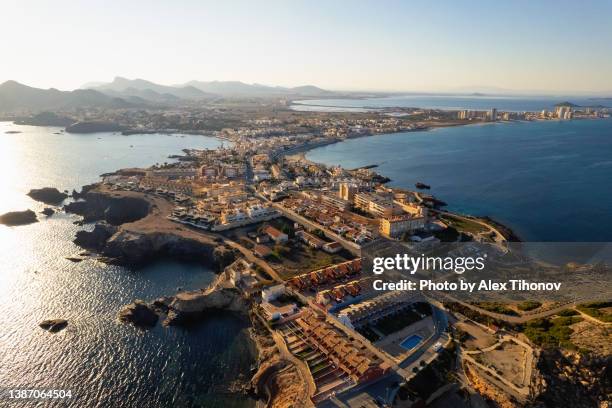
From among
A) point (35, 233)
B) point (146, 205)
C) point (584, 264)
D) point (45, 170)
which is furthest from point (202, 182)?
point (584, 264)

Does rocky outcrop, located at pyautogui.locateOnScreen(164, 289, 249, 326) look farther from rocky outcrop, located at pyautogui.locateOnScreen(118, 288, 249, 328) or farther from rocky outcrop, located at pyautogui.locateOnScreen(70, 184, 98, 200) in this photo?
rocky outcrop, located at pyautogui.locateOnScreen(70, 184, 98, 200)

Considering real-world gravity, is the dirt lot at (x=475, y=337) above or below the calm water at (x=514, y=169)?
below

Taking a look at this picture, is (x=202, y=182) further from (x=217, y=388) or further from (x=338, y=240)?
(x=217, y=388)

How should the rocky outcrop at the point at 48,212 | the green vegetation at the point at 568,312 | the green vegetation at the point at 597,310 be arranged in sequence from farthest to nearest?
the rocky outcrop at the point at 48,212 < the green vegetation at the point at 568,312 < the green vegetation at the point at 597,310

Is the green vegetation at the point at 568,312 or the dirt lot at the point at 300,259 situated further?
the dirt lot at the point at 300,259

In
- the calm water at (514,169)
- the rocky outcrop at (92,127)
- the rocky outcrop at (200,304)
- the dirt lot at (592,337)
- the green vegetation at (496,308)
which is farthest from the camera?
the rocky outcrop at (92,127)

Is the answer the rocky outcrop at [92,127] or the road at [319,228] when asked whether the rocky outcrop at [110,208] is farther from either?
the rocky outcrop at [92,127]

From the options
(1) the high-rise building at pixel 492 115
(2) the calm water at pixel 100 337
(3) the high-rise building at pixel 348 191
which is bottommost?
(2) the calm water at pixel 100 337

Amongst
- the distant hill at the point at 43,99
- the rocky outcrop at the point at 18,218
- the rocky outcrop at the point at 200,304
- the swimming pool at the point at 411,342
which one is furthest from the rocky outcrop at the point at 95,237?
the distant hill at the point at 43,99
